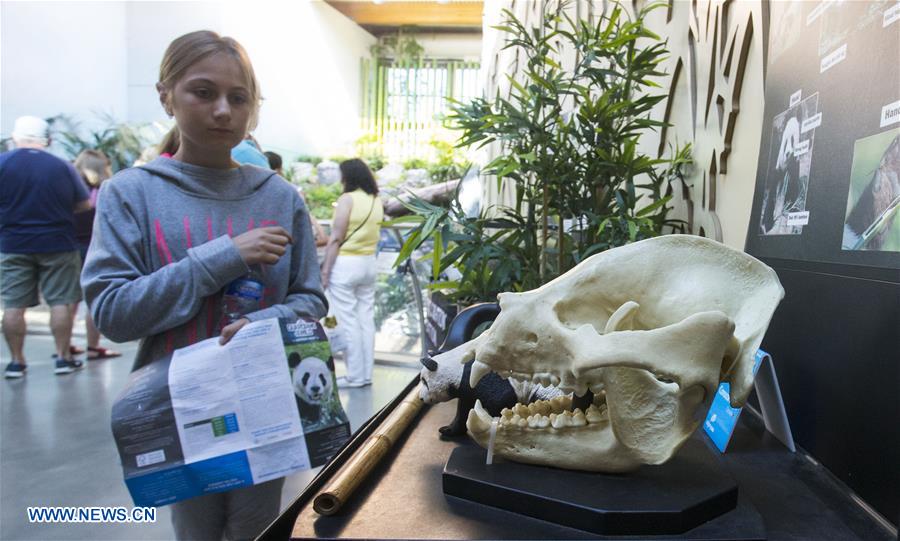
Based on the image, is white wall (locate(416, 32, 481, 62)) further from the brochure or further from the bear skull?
the bear skull

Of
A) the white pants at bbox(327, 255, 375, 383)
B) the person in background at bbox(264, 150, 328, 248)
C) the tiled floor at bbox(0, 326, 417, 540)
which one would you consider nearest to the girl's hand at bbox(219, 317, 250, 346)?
the tiled floor at bbox(0, 326, 417, 540)

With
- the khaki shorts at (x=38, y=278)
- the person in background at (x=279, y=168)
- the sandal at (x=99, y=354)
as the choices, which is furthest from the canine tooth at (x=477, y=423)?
the sandal at (x=99, y=354)

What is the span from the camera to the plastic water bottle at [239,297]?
52.9 inches

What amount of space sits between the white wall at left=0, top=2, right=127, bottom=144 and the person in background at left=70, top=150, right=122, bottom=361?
1606mm

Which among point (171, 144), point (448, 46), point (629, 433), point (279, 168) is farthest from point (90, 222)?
point (448, 46)

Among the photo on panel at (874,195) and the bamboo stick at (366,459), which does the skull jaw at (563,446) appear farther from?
the photo on panel at (874,195)

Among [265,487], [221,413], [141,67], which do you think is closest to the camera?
[221,413]

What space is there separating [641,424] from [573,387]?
10 centimetres

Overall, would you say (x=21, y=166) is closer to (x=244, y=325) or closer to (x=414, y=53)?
(x=244, y=325)

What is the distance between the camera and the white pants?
4379 millimetres

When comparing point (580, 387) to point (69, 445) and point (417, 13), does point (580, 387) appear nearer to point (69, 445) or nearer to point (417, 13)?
point (69, 445)

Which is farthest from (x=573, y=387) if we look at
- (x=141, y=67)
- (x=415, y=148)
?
(x=415, y=148)

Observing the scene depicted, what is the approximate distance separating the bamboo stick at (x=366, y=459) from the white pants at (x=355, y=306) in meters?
3.23

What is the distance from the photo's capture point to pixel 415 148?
15.9 metres
